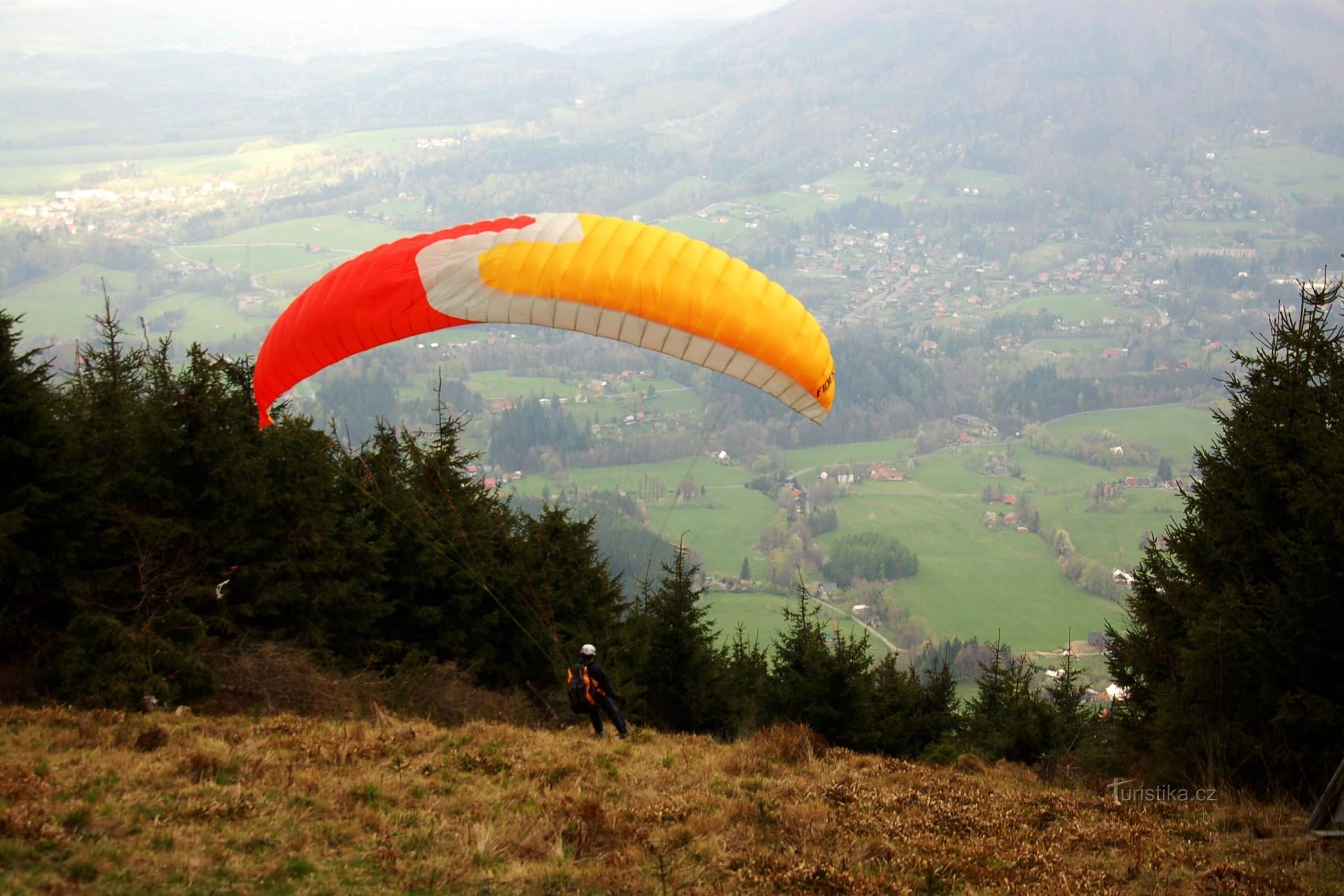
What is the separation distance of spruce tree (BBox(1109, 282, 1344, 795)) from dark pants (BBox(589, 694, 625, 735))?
18.4 feet

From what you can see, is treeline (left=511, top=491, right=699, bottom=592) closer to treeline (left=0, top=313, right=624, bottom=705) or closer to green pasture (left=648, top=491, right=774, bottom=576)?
green pasture (left=648, top=491, right=774, bottom=576)

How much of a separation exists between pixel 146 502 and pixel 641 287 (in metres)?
7.25

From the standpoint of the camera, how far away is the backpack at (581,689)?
365 inches

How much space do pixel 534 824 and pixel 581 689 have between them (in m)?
3.04

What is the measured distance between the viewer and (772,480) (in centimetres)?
8438

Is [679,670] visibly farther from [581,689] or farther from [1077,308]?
[1077,308]

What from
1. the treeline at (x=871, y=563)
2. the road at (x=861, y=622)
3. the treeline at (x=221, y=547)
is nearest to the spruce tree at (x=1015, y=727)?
the treeline at (x=221, y=547)

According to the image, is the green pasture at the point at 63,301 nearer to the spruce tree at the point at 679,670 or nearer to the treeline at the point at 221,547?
the treeline at the point at 221,547

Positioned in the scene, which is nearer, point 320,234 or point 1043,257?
point 320,234

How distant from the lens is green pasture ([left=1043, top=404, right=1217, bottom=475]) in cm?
9681

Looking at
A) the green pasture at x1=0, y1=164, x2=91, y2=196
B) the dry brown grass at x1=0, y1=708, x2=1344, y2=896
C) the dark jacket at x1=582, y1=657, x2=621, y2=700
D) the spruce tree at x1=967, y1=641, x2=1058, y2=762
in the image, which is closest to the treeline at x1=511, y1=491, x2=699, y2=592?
the spruce tree at x1=967, y1=641, x2=1058, y2=762

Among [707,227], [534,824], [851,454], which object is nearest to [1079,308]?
[707,227]

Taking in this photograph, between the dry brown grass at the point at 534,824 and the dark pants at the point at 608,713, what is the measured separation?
3.08 feet

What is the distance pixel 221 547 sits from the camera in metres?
11.9
